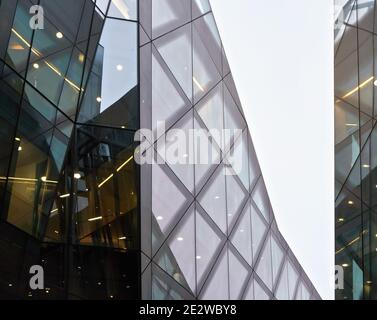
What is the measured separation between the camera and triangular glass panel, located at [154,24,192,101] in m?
19.8

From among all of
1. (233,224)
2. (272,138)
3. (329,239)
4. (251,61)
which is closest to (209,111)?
(233,224)

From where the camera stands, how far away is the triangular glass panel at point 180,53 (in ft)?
65.0

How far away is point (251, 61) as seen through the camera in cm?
2967

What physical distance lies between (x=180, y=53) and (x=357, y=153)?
662 centimetres

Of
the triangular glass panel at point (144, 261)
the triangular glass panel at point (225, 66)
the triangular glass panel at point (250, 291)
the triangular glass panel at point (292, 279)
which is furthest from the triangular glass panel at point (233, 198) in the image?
the triangular glass panel at point (292, 279)

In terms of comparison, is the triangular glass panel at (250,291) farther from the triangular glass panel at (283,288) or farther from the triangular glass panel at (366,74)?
the triangular glass panel at (366,74)

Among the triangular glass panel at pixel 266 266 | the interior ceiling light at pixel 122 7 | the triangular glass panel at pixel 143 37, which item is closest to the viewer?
the interior ceiling light at pixel 122 7

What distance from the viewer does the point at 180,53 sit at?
69.3 ft

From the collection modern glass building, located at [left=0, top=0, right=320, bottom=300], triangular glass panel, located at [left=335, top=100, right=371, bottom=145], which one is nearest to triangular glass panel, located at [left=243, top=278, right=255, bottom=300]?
modern glass building, located at [left=0, top=0, right=320, bottom=300]

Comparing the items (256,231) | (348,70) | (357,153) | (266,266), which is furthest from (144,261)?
(266,266)

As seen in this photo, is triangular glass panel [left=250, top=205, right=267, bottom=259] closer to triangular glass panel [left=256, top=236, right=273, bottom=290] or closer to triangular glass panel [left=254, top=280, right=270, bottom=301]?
triangular glass panel [left=256, top=236, right=273, bottom=290]

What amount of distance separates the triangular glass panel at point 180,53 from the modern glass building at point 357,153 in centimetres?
492

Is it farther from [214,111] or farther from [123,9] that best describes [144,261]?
[214,111]

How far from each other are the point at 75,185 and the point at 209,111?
9.78 metres
